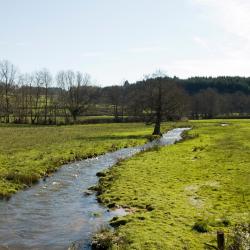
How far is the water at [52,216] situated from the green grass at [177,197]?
4.65ft

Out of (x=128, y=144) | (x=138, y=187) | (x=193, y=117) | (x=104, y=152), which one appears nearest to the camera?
(x=138, y=187)

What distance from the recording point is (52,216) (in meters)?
22.8

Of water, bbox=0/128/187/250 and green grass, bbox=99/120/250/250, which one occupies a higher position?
green grass, bbox=99/120/250/250

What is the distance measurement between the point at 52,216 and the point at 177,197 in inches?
320

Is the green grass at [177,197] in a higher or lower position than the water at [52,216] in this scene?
higher

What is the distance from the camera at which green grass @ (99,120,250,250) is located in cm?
1880

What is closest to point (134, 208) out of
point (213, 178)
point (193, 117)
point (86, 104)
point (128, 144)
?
point (213, 178)

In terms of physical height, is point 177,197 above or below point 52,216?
above

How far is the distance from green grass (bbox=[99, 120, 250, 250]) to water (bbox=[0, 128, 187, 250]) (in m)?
1.42

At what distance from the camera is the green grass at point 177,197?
61.7 feet

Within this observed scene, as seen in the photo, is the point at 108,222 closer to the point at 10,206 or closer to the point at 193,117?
the point at 10,206

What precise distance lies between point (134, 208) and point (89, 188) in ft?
22.5

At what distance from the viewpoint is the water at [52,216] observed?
18.8 meters

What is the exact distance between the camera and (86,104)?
150m
